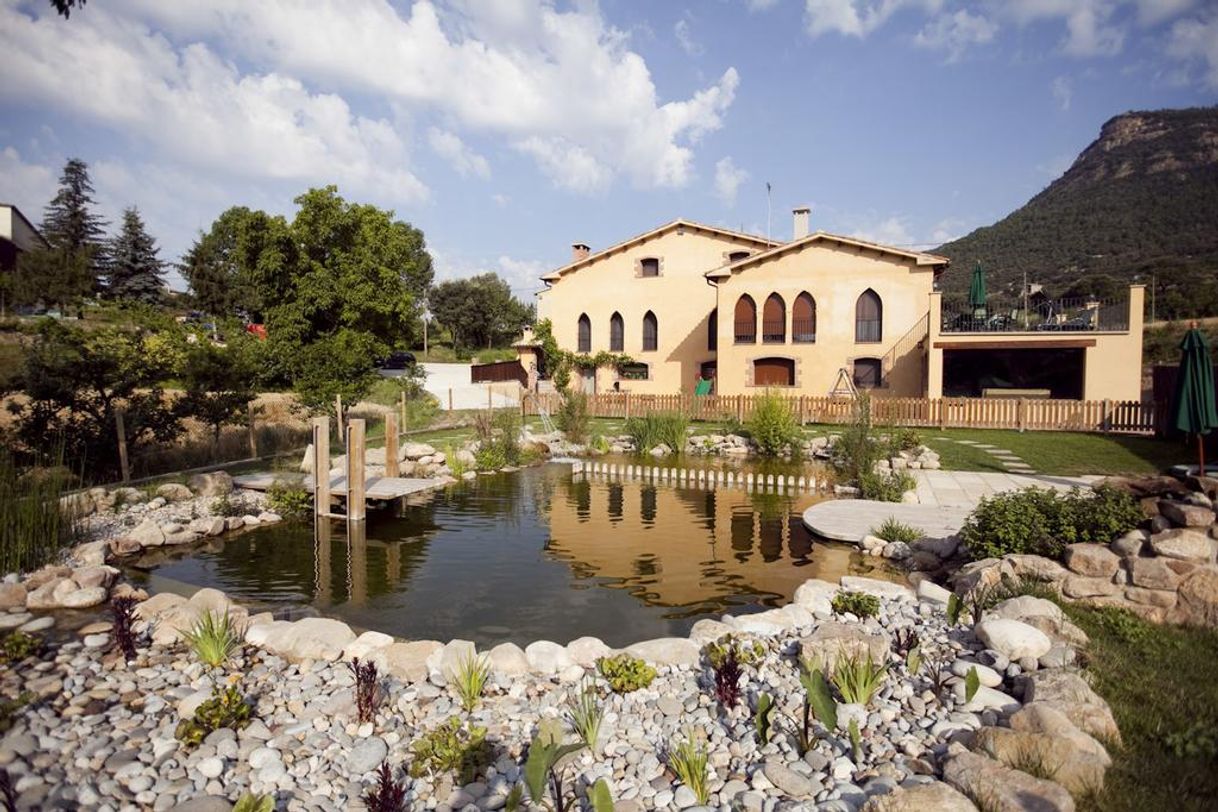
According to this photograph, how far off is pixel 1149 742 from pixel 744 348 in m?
24.0

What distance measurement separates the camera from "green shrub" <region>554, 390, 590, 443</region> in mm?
18344

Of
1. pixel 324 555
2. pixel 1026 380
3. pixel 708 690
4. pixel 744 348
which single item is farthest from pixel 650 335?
pixel 708 690

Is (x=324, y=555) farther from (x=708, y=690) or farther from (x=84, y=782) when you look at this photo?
(x=708, y=690)

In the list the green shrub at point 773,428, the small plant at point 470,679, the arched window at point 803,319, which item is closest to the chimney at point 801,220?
the arched window at point 803,319

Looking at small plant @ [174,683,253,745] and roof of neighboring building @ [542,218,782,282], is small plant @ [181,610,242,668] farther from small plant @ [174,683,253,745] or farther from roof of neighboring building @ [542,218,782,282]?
roof of neighboring building @ [542,218,782,282]

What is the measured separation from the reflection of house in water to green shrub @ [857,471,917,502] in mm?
1051

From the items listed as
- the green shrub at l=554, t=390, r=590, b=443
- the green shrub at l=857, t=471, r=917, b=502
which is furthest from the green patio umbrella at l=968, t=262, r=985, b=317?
the green shrub at l=554, t=390, r=590, b=443

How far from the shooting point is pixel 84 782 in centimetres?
349

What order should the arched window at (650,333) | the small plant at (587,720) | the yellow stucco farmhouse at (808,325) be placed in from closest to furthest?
the small plant at (587,720) < the yellow stucco farmhouse at (808,325) < the arched window at (650,333)

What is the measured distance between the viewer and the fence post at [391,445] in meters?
12.8

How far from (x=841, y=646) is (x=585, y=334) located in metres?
28.4

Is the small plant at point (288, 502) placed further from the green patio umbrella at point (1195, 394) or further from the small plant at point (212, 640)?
the green patio umbrella at point (1195, 394)

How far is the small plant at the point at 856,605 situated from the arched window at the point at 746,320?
71.2ft

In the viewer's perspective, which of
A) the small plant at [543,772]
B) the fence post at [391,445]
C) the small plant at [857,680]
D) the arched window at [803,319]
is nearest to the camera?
the small plant at [543,772]
